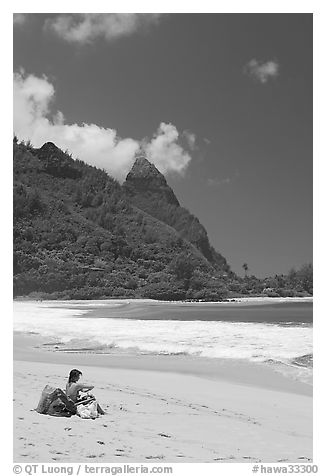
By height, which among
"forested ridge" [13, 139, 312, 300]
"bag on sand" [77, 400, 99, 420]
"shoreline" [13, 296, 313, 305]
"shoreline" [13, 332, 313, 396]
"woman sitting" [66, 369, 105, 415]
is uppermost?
"forested ridge" [13, 139, 312, 300]

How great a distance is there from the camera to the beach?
438 cm

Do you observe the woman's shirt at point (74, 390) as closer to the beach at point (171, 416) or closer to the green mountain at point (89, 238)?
the beach at point (171, 416)

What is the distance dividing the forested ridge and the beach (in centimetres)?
434

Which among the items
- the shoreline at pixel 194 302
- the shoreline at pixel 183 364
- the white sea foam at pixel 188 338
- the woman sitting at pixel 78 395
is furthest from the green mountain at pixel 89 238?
the woman sitting at pixel 78 395

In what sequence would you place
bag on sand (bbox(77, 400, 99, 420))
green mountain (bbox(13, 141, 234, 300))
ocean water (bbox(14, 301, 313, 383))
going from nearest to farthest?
bag on sand (bbox(77, 400, 99, 420)), ocean water (bbox(14, 301, 313, 383)), green mountain (bbox(13, 141, 234, 300))

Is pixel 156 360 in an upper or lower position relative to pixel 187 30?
lower

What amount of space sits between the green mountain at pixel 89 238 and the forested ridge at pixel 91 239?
41 millimetres

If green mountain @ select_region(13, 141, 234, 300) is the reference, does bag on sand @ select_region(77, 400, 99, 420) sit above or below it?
below

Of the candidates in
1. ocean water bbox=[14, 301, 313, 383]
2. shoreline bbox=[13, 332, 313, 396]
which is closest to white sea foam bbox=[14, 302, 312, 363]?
ocean water bbox=[14, 301, 313, 383]

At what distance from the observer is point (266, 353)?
8773 mm

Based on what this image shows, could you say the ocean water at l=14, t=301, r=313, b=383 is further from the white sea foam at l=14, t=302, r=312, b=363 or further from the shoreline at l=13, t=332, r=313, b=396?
the shoreline at l=13, t=332, r=313, b=396
